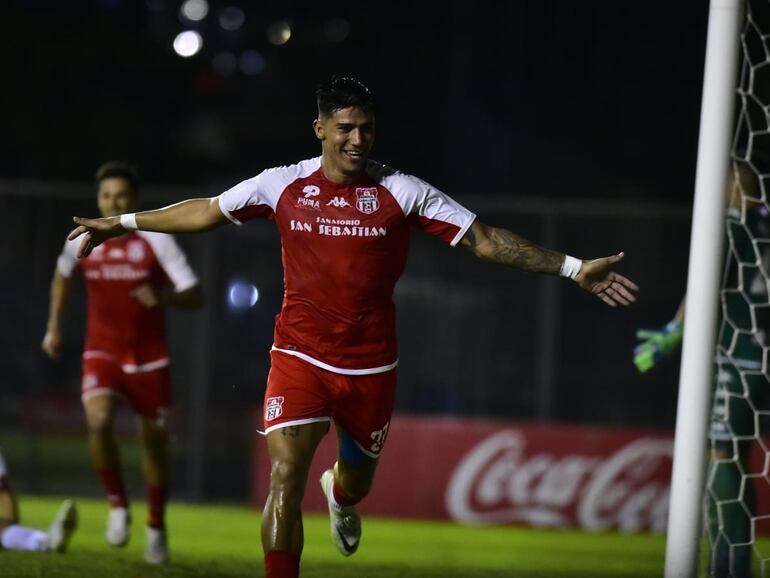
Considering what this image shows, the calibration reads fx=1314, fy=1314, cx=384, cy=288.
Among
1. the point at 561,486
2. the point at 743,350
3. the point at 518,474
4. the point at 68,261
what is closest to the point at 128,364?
the point at 68,261

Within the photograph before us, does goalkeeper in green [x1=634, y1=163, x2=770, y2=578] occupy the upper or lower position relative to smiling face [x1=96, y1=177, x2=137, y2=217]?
lower

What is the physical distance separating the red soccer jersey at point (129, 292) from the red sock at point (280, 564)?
296cm

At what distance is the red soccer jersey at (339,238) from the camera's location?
572 cm

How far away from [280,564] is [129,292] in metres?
3.19

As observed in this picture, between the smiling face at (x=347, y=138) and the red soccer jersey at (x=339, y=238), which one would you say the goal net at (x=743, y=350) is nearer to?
the red soccer jersey at (x=339, y=238)

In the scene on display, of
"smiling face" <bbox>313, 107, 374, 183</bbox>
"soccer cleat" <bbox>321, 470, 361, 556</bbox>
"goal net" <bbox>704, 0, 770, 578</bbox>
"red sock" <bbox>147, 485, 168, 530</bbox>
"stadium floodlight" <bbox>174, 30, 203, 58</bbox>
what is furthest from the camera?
"stadium floodlight" <bbox>174, 30, 203, 58</bbox>

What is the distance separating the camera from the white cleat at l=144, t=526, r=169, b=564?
7.58 metres

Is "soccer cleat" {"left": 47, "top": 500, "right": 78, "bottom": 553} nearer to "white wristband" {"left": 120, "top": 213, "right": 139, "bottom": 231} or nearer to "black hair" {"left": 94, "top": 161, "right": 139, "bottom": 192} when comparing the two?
"black hair" {"left": 94, "top": 161, "right": 139, "bottom": 192}

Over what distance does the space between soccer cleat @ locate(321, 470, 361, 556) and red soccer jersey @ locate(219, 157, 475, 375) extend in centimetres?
115

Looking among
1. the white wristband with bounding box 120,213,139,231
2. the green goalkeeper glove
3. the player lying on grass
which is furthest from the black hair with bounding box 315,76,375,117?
the player lying on grass

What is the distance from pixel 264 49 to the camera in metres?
28.8

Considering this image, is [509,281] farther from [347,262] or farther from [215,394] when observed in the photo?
[347,262]

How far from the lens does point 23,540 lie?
7523 mm

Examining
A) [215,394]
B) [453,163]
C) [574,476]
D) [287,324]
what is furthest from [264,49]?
[287,324]
